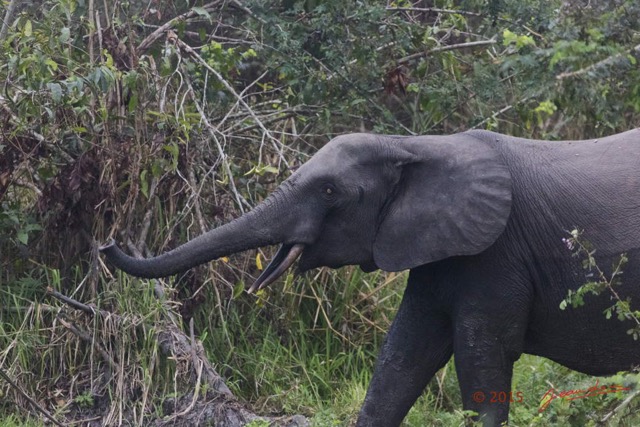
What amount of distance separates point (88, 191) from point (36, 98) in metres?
0.64

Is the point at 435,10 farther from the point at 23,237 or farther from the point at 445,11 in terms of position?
the point at 23,237

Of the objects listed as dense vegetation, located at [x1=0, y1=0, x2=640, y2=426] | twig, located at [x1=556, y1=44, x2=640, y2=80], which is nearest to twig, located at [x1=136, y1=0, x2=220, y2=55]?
dense vegetation, located at [x1=0, y1=0, x2=640, y2=426]

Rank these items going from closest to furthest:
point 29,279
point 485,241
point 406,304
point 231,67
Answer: point 485,241 < point 406,304 < point 29,279 < point 231,67

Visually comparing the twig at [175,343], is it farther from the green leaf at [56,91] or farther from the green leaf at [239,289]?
the green leaf at [56,91]

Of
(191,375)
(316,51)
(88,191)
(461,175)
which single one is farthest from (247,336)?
(461,175)

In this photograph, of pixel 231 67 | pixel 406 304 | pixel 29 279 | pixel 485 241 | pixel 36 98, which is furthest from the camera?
pixel 231 67

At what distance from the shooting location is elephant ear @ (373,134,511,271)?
16.6 feet

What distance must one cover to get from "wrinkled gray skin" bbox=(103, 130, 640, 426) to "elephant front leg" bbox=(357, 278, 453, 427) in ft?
0.10

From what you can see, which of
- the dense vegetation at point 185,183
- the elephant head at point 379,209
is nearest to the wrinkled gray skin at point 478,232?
the elephant head at point 379,209

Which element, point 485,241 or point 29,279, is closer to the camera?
point 485,241

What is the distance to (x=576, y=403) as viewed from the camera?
18.4ft

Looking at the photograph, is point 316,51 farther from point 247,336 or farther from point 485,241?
point 485,241

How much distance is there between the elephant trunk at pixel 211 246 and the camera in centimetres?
491

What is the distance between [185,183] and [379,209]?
6.34ft
